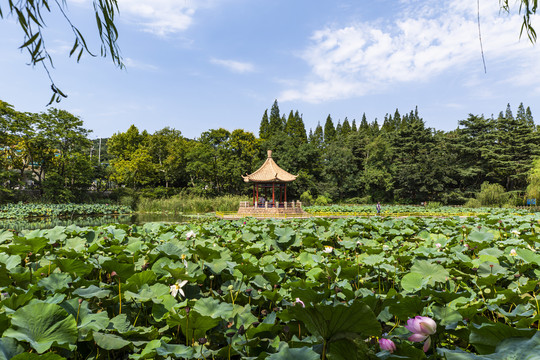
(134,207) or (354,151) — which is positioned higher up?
(354,151)

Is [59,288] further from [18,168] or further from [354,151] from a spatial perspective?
[354,151]

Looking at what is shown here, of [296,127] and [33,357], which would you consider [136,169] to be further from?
[33,357]

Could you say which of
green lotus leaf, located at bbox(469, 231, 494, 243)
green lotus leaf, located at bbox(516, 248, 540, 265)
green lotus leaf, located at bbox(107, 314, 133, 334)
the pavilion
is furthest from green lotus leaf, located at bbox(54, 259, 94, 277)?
the pavilion

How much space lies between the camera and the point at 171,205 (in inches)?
864

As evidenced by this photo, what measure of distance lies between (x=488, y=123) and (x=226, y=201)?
2385 centimetres

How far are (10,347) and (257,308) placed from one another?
961mm

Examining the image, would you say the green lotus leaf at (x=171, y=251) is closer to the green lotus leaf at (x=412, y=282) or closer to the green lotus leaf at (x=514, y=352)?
the green lotus leaf at (x=412, y=282)

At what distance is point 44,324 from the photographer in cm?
88

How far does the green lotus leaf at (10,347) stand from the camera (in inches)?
30.7

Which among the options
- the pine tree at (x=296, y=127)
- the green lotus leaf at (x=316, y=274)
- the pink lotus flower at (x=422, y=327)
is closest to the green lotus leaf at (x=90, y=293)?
the green lotus leaf at (x=316, y=274)

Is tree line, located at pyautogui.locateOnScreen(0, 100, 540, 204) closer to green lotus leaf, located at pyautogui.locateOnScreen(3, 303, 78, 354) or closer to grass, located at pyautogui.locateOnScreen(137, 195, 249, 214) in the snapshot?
grass, located at pyautogui.locateOnScreen(137, 195, 249, 214)

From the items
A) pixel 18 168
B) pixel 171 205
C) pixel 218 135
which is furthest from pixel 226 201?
pixel 18 168

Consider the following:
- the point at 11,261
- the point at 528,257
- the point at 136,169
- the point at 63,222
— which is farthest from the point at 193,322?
the point at 136,169

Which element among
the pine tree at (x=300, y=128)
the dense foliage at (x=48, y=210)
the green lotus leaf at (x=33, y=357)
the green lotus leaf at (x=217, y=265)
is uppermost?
the pine tree at (x=300, y=128)
